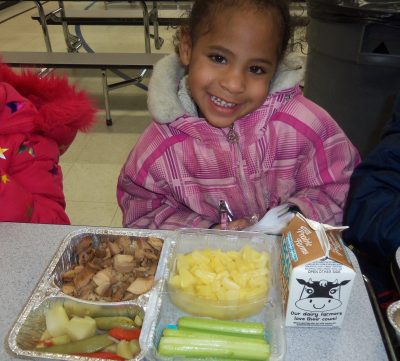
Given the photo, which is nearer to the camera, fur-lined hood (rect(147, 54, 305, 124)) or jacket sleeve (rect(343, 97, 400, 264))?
jacket sleeve (rect(343, 97, 400, 264))

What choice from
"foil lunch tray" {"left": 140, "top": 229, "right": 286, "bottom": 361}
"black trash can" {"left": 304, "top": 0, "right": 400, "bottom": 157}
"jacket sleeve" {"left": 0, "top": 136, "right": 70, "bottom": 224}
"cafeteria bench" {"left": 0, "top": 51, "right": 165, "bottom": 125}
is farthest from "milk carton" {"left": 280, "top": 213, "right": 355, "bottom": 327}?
"cafeteria bench" {"left": 0, "top": 51, "right": 165, "bottom": 125}

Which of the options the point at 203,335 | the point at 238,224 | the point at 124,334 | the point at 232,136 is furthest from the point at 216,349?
the point at 232,136

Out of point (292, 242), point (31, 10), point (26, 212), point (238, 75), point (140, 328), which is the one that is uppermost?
point (238, 75)

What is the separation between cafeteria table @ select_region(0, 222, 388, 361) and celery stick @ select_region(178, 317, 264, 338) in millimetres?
55

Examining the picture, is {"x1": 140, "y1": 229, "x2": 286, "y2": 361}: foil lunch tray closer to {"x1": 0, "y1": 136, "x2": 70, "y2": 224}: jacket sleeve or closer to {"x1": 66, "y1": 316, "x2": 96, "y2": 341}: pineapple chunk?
{"x1": 66, "y1": 316, "x2": 96, "y2": 341}: pineapple chunk

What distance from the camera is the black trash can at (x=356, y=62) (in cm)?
186

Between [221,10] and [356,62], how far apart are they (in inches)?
48.7

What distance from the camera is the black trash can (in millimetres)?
1864

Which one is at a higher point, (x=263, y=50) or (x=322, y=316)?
(x=263, y=50)

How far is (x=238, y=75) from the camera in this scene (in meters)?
0.98

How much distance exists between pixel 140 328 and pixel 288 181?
2.13ft

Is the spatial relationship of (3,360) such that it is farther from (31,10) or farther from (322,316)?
(31,10)

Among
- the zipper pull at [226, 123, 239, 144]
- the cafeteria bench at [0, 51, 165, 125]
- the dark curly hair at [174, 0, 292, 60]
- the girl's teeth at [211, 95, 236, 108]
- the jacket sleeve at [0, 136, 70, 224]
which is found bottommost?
the cafeteria bench at [0, 51, 165, 125]

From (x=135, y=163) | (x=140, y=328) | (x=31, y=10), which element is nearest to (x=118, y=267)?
(x=140, y=328)
